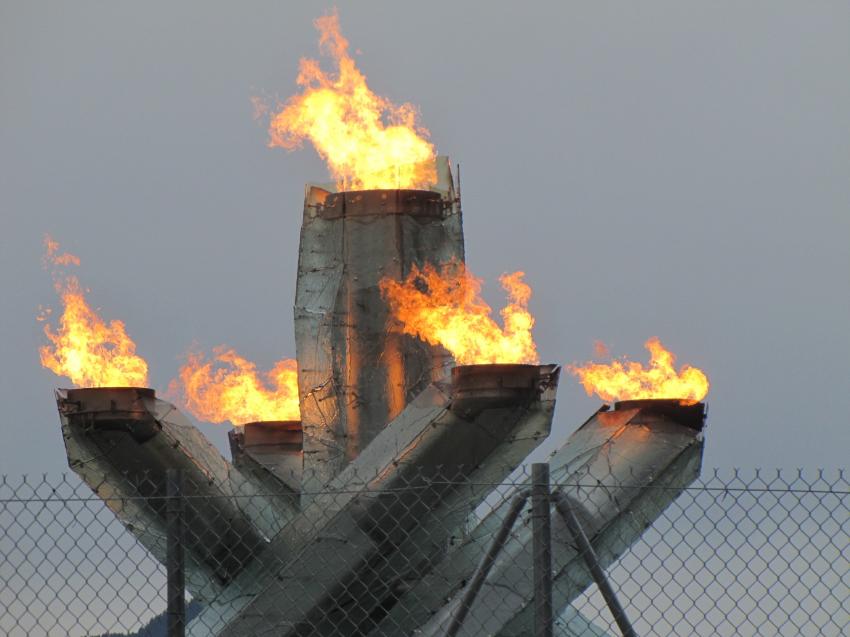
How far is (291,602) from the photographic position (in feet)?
47.2

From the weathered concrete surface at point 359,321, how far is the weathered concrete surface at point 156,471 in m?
0.87

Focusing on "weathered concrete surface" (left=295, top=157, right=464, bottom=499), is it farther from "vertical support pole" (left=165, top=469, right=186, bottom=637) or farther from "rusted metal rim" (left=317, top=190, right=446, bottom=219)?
"vertical support pole" (left=165, top=469, right=186, bottom=637)

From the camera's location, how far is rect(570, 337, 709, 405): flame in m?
15.0

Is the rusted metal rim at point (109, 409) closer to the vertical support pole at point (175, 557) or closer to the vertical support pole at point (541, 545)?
the vertical support pole at point (175, 557)

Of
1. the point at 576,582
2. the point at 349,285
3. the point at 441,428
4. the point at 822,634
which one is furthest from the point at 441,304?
the point at 822,634

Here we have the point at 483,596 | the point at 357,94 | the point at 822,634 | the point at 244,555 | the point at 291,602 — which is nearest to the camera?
the point at 822,634

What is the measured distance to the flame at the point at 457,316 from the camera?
47.0 ft

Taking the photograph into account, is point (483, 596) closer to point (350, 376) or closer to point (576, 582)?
point (576, 582)

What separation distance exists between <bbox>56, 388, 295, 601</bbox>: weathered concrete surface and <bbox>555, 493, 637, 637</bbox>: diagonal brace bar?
21.2 ft

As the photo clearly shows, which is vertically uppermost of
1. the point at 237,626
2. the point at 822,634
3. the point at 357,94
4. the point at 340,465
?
the point at 357,94

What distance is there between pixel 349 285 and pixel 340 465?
5.46 feet

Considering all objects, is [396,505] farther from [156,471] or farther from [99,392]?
[99,392]

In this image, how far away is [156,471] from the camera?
15.0m

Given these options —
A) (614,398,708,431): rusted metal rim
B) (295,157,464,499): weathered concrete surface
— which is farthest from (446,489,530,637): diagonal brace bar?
(295,157,464,499): weathered concrete surface
